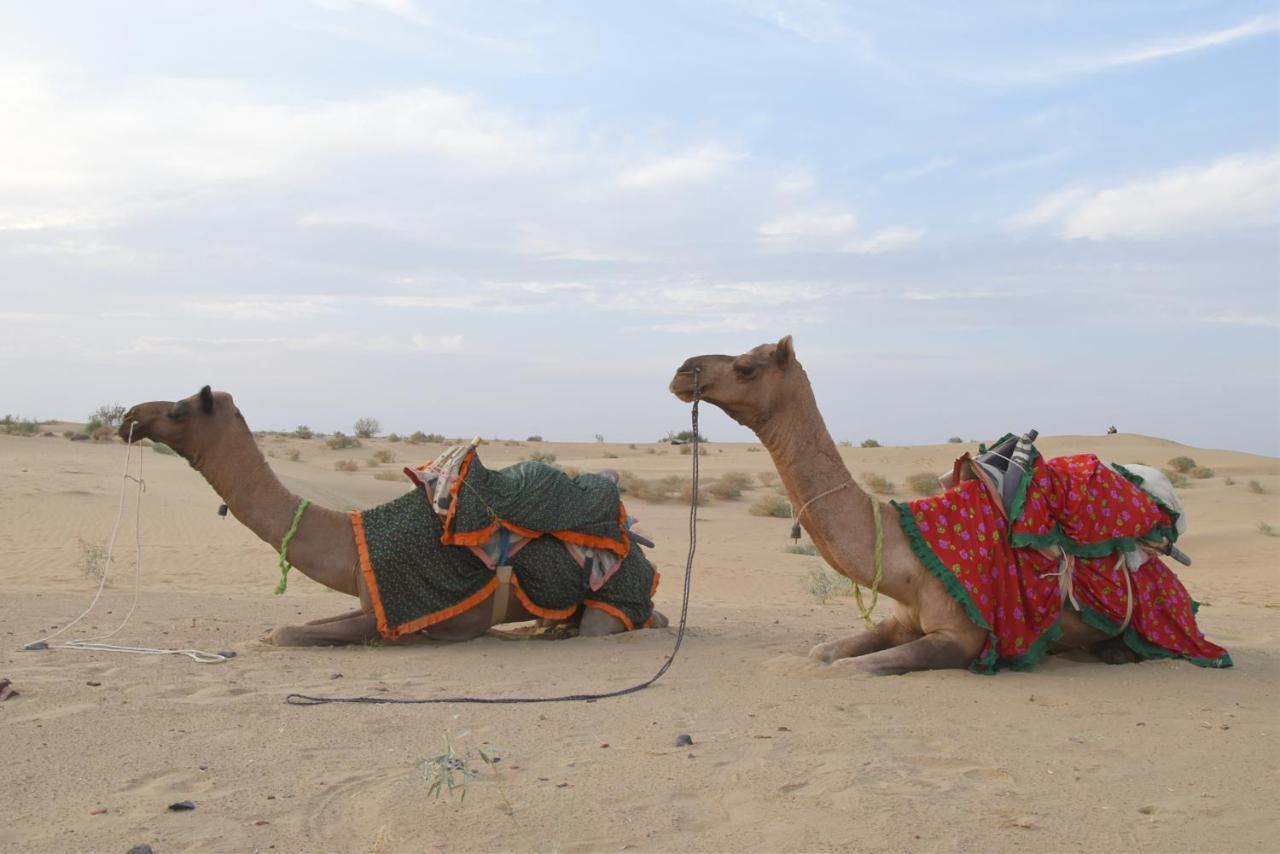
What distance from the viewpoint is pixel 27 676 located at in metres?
6.14

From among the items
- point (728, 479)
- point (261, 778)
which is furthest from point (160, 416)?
point (728, 479)

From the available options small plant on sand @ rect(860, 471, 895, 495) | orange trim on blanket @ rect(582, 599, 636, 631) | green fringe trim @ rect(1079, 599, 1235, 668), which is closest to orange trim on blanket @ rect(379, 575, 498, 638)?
orange trim on blanket @ rect(582, 599, 636, 631)

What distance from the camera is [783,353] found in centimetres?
609

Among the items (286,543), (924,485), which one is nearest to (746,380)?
(286,543)

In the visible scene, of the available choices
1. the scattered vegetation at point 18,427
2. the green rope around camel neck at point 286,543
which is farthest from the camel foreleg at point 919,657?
the scattered vegetation at point 18,427

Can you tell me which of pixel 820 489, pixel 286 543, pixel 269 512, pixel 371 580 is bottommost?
pixel 371 580

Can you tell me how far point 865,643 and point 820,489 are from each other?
1.10 metres

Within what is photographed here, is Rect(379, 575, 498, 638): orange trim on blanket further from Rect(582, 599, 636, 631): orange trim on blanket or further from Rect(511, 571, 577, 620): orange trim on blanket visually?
Rect(582, 599, 636, 631): orange trim on blanket

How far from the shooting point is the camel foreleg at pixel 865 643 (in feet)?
21.6

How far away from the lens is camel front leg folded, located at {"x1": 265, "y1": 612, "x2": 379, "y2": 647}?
730 centimetres

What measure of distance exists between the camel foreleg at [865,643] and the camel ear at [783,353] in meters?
1.73

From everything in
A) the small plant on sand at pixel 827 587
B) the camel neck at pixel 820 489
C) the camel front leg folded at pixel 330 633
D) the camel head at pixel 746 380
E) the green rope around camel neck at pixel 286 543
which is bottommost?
the small plant on sand at pixel 827 587

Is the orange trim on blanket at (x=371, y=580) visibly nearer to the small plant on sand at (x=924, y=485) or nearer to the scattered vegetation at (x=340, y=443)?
the small plant on sand at (x=924, y=485)

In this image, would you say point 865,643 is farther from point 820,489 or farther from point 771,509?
point 771,509
